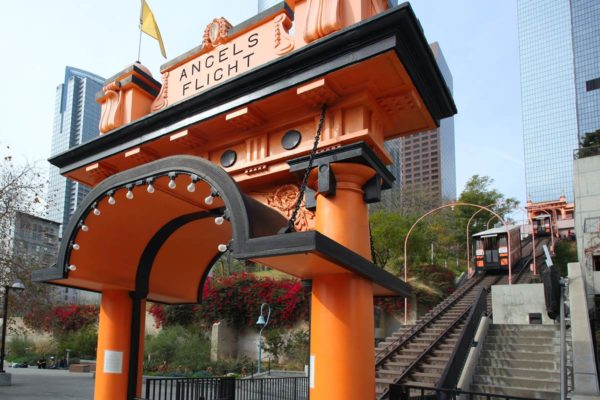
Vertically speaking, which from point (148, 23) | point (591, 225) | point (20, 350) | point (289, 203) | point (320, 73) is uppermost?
point (148, 23)

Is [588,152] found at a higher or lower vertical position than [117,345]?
higher

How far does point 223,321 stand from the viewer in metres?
29.5

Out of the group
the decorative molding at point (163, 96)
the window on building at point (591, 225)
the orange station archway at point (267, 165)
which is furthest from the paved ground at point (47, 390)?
the window on building at point (591, 225)

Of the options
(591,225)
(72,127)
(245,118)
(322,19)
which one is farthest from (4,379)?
(72,127)

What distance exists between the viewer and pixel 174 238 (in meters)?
9.22

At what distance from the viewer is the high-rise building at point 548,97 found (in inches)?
4616

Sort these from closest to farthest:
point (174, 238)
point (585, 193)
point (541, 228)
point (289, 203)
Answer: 1. point (289, 203)
2. point (174, 238)
3. point (585, 193)
4. point (541, 228)

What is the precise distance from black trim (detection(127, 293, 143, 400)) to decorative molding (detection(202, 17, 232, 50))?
433 centimetres

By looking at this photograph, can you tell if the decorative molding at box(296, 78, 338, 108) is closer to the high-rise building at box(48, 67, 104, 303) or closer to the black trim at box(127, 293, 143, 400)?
the black trim at box(127, 293, 143, 400)

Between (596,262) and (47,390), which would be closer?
(47,390)

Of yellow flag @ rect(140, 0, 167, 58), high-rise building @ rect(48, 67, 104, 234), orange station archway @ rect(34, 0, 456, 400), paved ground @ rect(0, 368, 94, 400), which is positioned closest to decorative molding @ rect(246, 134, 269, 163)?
orange station archway @ rect(34, 0, 456, 400)

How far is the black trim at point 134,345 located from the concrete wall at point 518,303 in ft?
40.4

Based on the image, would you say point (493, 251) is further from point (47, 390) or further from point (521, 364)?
point (47, 390)

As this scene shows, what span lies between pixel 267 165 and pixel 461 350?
721 cm
